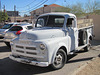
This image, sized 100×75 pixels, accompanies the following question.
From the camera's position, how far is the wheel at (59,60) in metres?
4.61

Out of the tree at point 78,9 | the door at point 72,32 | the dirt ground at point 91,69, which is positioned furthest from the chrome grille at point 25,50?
the tree at point 78,9

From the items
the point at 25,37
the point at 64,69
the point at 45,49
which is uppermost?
the point at 25,37

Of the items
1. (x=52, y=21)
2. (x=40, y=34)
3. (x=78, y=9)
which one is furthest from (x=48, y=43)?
(x=78, y=9)

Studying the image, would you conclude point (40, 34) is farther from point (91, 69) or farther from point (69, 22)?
point (91, 69)

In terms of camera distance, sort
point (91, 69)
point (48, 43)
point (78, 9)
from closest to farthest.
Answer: point (48, 43), point (91, 69), point (78, 9)

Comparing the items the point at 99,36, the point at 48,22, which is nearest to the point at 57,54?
the point at 48,22

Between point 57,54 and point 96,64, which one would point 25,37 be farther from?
point 96,64

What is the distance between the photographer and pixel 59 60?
15.7 ft

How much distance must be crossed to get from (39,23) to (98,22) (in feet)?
24.9

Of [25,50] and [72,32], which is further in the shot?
[72,32]

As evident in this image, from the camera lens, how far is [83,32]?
21.7 ft

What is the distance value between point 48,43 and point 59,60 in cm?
97

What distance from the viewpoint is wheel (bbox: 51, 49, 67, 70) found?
461 cm

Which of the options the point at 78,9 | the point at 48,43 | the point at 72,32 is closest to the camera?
the point at 48,43
